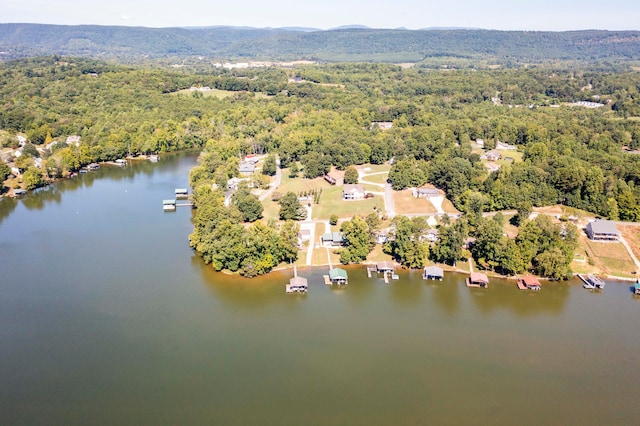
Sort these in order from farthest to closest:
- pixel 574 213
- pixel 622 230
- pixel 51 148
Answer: pixel 51 148, pixel 574 213, pixel 622 230

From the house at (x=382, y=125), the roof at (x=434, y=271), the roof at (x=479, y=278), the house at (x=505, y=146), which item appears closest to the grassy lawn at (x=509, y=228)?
the roof at (x=479, y=278)

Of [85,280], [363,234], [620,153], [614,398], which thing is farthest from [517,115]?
[85,280]

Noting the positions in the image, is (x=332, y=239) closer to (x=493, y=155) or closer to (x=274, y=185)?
(x=274, y=185)

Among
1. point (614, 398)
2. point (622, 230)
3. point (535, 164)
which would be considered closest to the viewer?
point (614, 398)

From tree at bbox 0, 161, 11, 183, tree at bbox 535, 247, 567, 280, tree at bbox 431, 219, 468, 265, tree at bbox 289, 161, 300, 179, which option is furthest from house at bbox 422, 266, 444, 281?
tree at bbox 0, 161, 11, 183

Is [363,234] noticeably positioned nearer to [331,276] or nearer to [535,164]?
[331,276]
